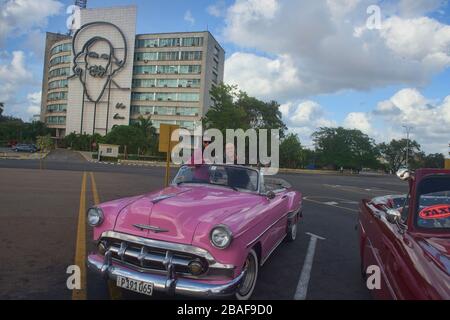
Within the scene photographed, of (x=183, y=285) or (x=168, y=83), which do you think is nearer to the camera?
(x=183, y=285)

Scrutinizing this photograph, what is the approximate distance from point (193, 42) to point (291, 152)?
37697 mm

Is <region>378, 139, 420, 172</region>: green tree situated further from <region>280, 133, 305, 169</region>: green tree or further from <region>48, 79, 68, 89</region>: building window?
<region>48, 79, 68, 89</region>: building window

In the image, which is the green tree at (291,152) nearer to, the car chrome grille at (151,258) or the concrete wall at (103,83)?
the concrete wall at (103,83)

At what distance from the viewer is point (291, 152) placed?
59125mm

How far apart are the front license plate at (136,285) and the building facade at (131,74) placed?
255 feet

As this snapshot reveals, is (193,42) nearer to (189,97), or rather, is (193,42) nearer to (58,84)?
(189,97)

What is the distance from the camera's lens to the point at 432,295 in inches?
91.4

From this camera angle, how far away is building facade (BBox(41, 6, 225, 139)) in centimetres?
8194

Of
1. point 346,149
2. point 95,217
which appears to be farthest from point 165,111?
point 95,217

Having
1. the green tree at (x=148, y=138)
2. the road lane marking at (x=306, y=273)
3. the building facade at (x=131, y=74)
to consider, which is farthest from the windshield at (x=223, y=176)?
the building facade at (x=131, y=74)

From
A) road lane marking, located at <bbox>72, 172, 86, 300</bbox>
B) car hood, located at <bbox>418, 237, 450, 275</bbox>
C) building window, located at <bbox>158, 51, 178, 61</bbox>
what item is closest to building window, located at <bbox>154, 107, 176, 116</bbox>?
building window, located at <bbox>158, 51, 178, 61</bbox>

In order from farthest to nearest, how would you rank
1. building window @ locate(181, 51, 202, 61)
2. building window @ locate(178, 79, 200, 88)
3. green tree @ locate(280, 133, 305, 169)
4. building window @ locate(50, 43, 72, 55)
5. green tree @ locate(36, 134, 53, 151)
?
1. building window @ locate(50, 43, 72, 55)
2. building window @ locate(178, 79, 200, 88)
3. building window @ locate(181, 51, 202, 61)
4. green tree @ locate(280, 133, 305, 169)
5. green tree @ locate(36, 134, 53, 151)
